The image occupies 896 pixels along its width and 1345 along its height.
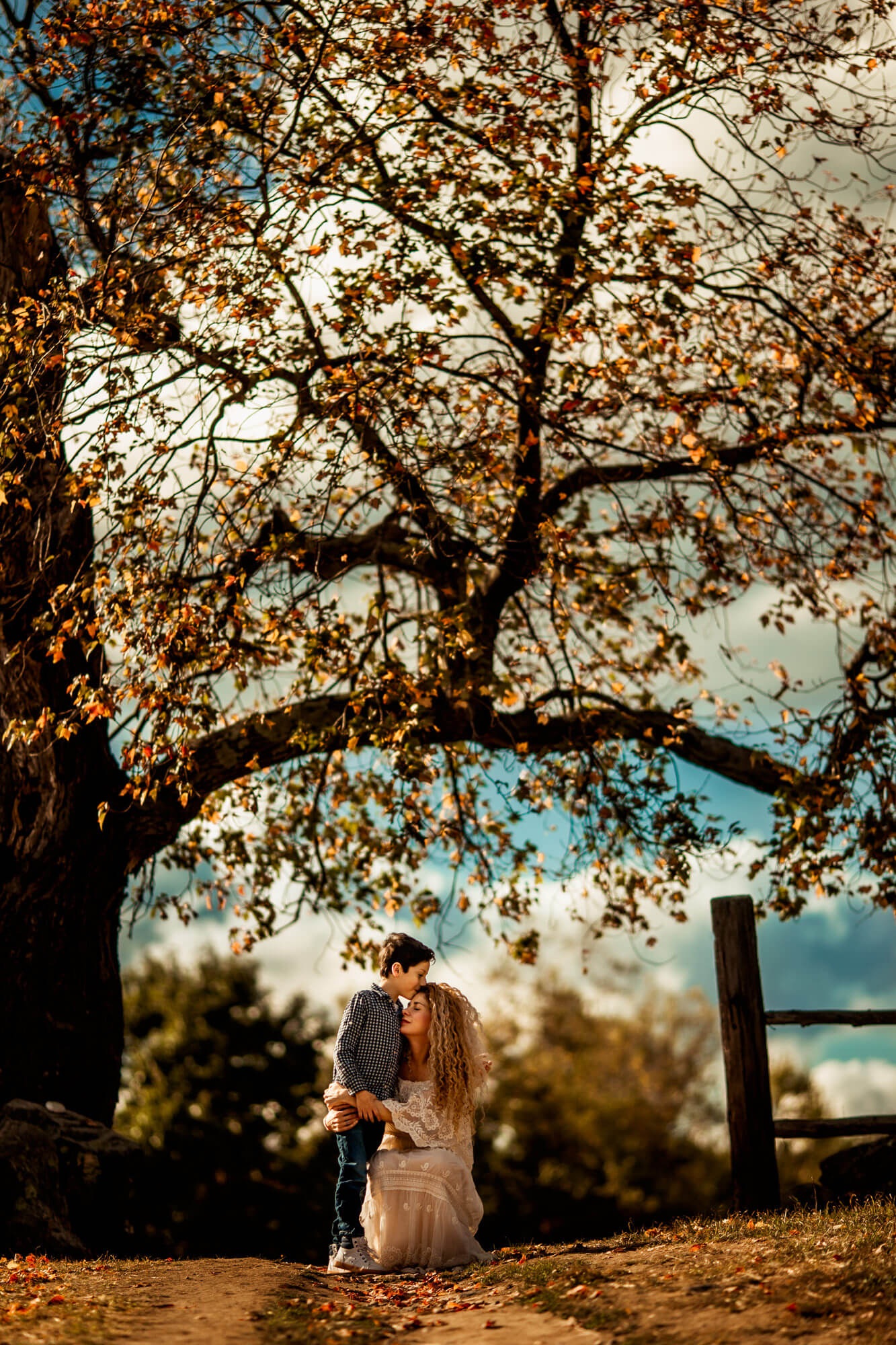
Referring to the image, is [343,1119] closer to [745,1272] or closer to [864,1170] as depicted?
[745,1272]

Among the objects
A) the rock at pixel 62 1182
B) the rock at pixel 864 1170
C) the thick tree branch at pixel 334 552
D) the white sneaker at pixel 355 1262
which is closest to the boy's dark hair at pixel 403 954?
the white sneaker at pixel 355 1262

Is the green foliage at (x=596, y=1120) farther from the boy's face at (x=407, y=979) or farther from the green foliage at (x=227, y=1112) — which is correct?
the boy's face at (x=407, y=979)

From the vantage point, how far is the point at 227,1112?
34906 mm

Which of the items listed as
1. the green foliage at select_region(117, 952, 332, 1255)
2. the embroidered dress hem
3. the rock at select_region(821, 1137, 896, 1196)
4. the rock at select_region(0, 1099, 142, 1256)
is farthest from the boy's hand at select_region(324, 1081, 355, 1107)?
the green foliage at select_region(117, 952, 332, 1255)

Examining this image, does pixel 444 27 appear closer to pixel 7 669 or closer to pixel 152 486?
pixel 152 486

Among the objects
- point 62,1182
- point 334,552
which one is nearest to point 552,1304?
point 62,1182

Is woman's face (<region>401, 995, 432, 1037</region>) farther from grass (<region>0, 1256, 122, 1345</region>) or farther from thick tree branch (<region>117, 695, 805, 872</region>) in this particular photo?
thick tree branch (<region>117, 695, 805, 872</region>)

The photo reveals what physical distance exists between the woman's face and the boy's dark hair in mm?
283

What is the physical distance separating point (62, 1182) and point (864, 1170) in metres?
7.98

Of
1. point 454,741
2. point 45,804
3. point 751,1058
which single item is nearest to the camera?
point 751,1058

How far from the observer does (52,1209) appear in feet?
36.1

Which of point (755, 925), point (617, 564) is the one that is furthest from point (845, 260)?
point (755, 925)

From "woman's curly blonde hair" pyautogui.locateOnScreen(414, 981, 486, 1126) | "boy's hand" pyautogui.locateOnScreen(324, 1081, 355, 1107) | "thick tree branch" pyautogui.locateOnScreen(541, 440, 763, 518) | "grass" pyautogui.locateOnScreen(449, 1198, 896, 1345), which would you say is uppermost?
"thick tree branch" pyautogui.locateOnScreen(541, 440, 763, 518)

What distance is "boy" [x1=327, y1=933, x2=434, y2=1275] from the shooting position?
889 centimetres
